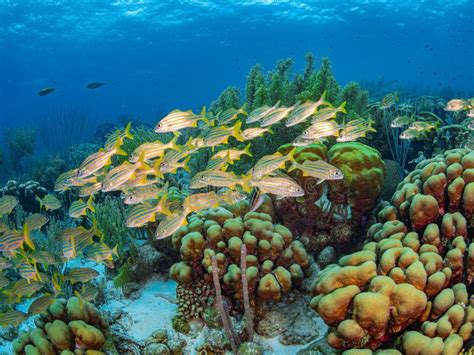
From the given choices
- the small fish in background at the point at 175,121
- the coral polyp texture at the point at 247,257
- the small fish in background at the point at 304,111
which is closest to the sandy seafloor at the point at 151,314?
the coral polyp texture at the point at 247,257

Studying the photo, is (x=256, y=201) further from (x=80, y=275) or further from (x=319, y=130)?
(x=80, y=275)

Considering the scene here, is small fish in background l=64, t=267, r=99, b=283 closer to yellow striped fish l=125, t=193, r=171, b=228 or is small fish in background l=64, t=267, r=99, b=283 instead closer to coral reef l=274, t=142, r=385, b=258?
yellow striped fish l=125, t=193, r=171, b=228

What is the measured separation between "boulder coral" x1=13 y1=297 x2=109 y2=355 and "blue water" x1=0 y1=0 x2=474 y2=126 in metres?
28.7

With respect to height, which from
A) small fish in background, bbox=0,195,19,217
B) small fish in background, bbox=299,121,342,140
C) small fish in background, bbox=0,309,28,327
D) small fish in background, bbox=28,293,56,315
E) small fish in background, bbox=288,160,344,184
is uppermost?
small fish in background, bbox=299,121,342,140

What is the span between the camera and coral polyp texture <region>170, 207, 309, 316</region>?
456 centimetres

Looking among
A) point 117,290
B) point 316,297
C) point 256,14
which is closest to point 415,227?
point 316,297

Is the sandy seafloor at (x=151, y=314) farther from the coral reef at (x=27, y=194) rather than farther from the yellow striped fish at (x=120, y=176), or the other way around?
the coral reef at (x=27, y=194)

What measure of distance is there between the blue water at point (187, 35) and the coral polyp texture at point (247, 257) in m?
26.5

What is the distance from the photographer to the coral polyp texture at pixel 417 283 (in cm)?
305

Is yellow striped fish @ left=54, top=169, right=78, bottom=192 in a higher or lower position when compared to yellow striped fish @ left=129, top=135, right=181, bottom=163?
lower

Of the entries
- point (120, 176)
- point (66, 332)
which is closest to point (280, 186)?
point (120, 176)

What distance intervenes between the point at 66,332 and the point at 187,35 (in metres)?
57.8

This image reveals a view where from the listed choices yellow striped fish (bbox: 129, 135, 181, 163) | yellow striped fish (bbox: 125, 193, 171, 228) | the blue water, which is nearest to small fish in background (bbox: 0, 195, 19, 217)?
yellow striped fish (bbox: 129, 135, 181, 163)

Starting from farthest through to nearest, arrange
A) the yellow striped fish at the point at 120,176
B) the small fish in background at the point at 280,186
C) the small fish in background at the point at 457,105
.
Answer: the small fish in background at the point at 457,105 → the yellow striped fish at the point at 120,176 → the small fish in background at the point at 280,186
